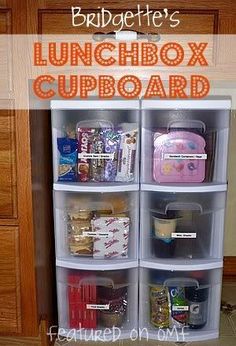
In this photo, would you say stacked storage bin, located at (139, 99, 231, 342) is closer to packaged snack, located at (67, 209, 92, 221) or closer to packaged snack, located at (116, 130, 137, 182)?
packaged snack, located at (116, 130, 137, 182)

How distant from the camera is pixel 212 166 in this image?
1.26m

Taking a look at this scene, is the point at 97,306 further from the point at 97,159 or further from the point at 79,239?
the point at 97,159

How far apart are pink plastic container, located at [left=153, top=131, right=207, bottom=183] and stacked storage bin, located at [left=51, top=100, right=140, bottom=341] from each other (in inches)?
2.6

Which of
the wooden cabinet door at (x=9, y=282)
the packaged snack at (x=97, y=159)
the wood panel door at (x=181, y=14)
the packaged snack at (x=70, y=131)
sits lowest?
the wooden cabinet door at (x=9, y=282)

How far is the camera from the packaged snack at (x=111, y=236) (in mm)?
1260

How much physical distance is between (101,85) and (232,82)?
34 centimetres

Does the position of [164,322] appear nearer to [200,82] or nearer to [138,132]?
[138,132]

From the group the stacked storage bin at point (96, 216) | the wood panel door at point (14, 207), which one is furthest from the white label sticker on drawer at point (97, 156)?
the wood panel door at point (14, 207)

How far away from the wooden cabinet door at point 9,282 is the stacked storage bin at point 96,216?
0.22 metres

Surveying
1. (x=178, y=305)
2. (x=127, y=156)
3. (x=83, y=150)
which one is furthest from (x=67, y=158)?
(x=178, y=305)

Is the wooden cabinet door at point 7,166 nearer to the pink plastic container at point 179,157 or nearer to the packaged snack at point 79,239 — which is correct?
the packaged snack at point 79,239

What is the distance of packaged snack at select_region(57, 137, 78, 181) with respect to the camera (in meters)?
1.23

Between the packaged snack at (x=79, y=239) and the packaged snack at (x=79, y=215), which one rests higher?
the packaged snack at (x=79, y=215)

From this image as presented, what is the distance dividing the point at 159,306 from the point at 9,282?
487 mm
